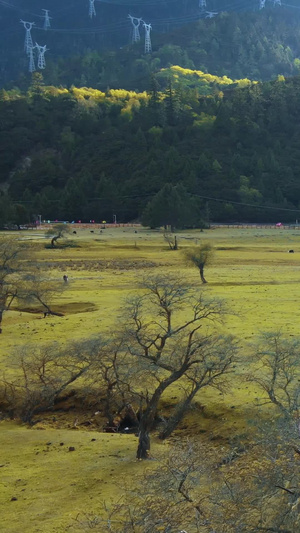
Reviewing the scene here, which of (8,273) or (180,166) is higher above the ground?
(180,166)

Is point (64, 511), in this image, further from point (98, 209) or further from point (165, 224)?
point (98, 209)

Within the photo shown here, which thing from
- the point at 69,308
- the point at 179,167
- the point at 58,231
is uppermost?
the point at 179,167

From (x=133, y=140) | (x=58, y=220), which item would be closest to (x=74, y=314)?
(x=58, y=220)

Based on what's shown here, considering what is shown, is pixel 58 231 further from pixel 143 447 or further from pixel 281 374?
pixel 143 447

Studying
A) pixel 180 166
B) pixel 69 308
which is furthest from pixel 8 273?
pixel 180 166

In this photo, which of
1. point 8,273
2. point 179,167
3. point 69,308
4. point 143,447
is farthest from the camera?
point 179,167

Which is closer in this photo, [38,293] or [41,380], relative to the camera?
[41,380]
